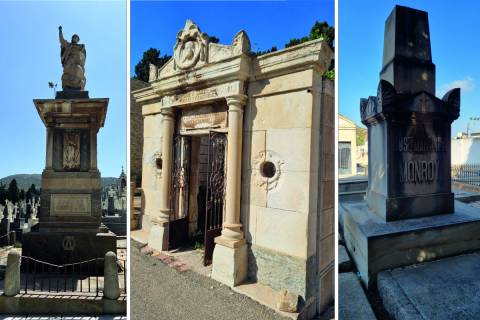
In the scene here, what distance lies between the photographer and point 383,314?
235cm

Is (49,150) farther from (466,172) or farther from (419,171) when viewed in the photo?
(466,172)

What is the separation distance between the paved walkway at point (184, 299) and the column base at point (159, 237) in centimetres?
50

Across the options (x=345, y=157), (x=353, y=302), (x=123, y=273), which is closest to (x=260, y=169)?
(x=353, y=302)

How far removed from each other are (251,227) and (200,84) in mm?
1909

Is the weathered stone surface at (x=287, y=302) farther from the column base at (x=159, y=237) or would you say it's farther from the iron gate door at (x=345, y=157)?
the iron gate door at (x=345, y=157)

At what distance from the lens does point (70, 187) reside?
13.7ft

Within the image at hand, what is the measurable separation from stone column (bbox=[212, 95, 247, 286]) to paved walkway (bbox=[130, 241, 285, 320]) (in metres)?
0.24

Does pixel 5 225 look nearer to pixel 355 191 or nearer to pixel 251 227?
pixel 251 227

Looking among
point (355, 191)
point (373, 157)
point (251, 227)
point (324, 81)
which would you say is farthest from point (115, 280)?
point (355, 191)

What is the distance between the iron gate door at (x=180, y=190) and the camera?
13.4 feet

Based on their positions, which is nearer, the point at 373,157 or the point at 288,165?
the point at 288,165

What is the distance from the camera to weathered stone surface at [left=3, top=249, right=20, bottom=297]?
10.4ft

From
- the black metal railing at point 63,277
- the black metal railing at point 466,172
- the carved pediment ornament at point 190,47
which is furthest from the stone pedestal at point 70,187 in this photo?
the black metal railing at point 466,172

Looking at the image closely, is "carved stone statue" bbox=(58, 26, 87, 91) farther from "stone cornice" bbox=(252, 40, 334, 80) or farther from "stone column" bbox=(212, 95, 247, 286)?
"stone cornice" bbox=(252, 40, 334, 80)
